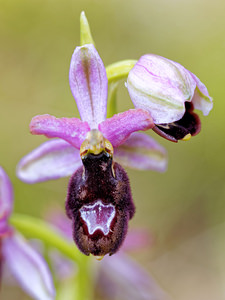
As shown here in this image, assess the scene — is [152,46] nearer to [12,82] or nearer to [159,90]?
[12,82]

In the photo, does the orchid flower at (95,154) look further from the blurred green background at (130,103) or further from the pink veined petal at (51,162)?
the blurred green background at (130,103)

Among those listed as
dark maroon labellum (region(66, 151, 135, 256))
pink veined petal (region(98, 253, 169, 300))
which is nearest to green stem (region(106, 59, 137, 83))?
dark maroon labellum (region(66, 151, 135, 256))

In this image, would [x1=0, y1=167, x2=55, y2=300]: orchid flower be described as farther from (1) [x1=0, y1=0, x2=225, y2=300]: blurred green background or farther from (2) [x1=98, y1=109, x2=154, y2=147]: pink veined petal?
(1) [x1=0, y1=0, x2=225, y2=300]: blurred green background

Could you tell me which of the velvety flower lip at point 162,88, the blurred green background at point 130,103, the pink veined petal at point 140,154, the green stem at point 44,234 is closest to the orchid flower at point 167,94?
the velvety flower lip at point 162,88

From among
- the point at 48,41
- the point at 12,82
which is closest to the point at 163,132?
the point at 12,82

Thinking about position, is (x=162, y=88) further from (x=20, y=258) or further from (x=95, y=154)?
(x=20, y=258)

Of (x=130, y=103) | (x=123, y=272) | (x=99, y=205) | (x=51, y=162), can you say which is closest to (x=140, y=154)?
(x=51, y=162)
